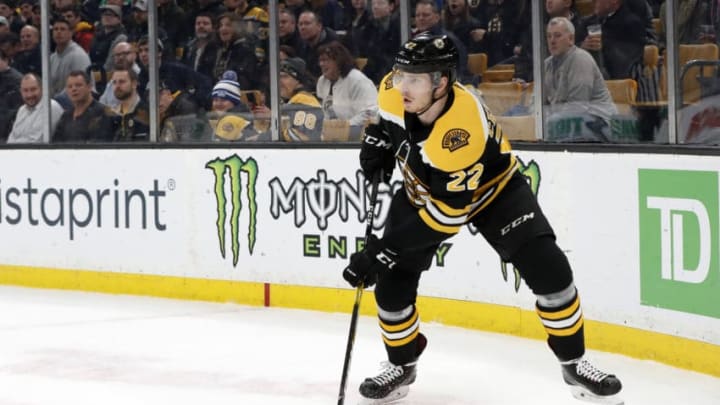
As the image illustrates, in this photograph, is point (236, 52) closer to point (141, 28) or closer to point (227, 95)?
point (227, 95)

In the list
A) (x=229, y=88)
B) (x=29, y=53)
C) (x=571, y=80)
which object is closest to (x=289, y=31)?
(x=229, y=88)

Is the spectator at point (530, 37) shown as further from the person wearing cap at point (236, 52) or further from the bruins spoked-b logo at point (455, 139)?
the bruins spoked-b logo at point (455, 139)

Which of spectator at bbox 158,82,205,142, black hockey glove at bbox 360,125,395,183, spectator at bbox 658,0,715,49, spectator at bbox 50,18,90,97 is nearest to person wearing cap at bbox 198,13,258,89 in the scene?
spectator at bbox 158,82,205,142

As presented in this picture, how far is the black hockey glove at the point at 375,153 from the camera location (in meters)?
4.43

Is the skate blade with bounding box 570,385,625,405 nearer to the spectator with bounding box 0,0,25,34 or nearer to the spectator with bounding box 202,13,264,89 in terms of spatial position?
the spectator with bounding box 202,13,264,89

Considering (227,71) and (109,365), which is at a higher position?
(227,71)

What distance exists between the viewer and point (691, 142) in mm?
5195

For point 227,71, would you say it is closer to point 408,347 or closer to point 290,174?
point 290,174

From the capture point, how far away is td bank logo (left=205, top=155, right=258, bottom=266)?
7.03 m

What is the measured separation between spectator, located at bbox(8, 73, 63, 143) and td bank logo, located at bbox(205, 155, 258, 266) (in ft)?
4.15

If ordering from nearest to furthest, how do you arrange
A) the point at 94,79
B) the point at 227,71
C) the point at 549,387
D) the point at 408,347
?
the point at 408,347 < the point at 549,387 < the point at 227,71 < the point at 94,79

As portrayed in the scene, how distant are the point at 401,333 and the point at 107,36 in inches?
154

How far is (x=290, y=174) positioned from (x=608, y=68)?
188 centimetres

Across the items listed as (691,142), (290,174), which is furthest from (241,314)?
(691,142)
